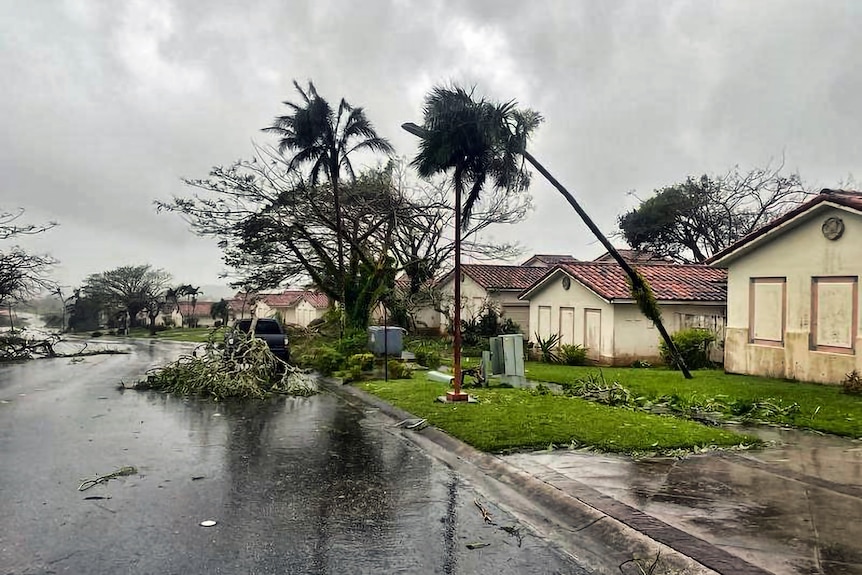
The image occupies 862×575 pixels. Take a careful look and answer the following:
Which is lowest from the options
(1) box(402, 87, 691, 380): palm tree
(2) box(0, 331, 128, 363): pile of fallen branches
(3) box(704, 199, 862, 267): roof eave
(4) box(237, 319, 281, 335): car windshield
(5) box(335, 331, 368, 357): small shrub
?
(2) box(0, 331, 128, 363): pile of fallen branches

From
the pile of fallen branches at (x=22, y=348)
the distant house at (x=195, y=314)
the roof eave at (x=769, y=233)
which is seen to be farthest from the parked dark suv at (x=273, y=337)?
the distant house at (x=195, y=314)

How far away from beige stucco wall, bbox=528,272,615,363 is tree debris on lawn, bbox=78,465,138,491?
1752 cm

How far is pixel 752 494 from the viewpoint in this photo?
6.91 metres

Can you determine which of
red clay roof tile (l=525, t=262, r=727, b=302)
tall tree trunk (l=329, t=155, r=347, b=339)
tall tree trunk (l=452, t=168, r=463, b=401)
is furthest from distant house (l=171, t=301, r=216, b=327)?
tall tree trunk (l=452, t=168, r=463, b=401)

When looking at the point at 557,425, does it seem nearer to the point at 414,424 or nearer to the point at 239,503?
the point at 414,424

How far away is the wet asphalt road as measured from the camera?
526cm

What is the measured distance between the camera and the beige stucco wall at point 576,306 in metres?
23.2

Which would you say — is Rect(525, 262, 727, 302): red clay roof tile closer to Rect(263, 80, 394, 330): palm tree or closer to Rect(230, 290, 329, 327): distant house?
Rect(263, 80, 394, 330): palm tree

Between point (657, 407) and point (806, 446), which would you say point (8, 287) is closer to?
point (657, 407)

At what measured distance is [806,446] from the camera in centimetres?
945

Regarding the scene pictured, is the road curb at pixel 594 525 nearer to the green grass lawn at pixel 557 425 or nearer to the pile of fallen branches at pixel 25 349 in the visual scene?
the green grass lawn at pixel 557 425

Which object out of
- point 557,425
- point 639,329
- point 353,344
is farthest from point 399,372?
point 557,425

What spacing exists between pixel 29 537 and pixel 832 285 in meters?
16.0

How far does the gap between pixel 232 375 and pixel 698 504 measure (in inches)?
499
